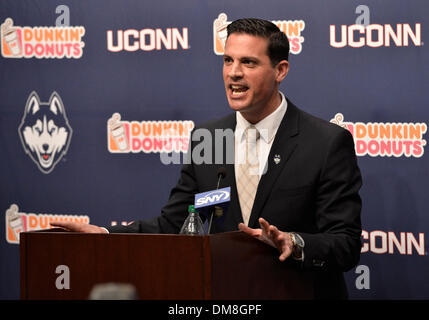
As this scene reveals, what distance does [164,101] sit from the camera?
3.63 metres

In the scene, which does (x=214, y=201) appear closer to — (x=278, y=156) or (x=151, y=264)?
(x=151, y=264)

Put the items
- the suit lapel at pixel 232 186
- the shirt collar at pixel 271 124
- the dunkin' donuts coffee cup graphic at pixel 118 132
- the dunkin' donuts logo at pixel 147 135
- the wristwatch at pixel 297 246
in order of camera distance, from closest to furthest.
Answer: the wristwatch at pixel 297 246, the suit lapel at pixel 232 186, the shirt collar at pixel 271 124, the dunkin' donuts logo at pixel 147 135, the dunkin' donuts coffee cup graphic at pixel 118 132

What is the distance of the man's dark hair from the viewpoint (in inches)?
102

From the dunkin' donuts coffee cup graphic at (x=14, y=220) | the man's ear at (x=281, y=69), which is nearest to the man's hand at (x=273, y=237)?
the man's ear at (x=281, y=69)

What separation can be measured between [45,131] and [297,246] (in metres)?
2.24

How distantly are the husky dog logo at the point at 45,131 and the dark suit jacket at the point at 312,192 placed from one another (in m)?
1.42

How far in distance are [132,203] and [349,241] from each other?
170cm

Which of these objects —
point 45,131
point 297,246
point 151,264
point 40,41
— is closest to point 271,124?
point 297,246

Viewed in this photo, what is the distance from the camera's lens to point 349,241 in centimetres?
235

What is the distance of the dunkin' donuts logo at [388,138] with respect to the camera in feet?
10.5

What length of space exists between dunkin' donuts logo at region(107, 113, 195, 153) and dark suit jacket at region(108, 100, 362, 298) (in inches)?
38.5

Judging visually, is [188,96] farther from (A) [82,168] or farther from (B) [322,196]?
(B) [322,196]

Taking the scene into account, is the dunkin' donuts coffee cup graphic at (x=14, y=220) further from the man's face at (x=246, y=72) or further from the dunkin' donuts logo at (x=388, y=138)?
the dunkin' donuts logo at (x=388, y=138)

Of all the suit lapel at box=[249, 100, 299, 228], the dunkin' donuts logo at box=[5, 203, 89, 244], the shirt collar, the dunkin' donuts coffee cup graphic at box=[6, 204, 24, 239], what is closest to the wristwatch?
the suit lapel at box=[249, 100, 299, 228]
